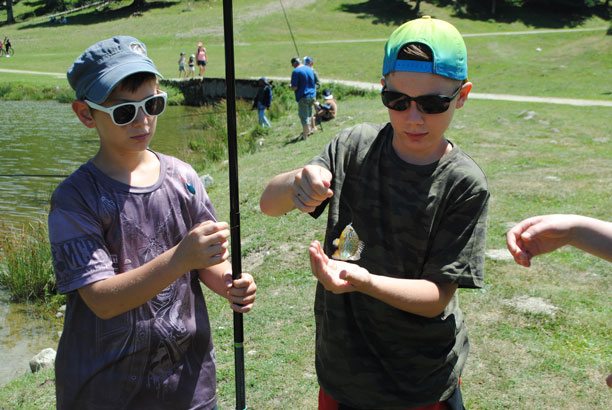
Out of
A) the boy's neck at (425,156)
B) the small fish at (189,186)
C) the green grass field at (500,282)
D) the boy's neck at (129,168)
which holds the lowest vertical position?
the green grass field at (500,282)

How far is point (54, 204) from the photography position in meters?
1.75

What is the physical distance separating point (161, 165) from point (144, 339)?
60cm

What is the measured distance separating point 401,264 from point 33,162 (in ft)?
41.0

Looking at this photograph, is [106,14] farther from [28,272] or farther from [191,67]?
[28,272]

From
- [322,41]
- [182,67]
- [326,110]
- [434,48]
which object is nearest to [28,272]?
[434,48]

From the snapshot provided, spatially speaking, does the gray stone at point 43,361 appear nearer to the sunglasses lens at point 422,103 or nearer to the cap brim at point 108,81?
the cap brim at point 108,81

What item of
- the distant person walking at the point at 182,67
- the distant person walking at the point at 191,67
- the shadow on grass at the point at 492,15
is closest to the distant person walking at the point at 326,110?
the distant person walking at the point at 191,67

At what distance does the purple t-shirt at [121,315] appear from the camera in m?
1.72

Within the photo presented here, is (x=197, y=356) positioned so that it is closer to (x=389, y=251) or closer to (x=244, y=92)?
(x=389, y=251)

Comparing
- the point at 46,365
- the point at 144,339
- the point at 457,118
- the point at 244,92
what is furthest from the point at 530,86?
the point at 144,339

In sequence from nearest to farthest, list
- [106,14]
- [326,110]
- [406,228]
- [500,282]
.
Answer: [406,228] < [500,282] < [326,110] < [106,14]

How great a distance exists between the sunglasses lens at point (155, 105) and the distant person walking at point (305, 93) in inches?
409

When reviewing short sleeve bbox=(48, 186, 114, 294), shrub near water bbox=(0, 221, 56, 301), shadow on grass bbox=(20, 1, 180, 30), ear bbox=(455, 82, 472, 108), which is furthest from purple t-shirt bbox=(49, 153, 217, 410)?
shadow on grass bbox=(20, 1, 180, 30)

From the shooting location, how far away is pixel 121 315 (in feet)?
5.96
